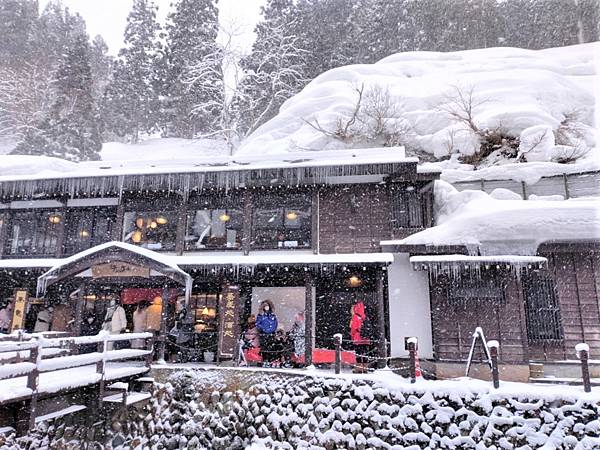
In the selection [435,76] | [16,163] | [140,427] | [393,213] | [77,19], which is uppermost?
[77,19]

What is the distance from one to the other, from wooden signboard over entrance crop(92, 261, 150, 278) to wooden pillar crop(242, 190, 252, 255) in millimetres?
3236

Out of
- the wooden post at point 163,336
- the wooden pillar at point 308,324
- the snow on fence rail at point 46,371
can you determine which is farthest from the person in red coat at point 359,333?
the snow on fence rail at point 46,371

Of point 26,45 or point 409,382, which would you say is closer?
point 409,382

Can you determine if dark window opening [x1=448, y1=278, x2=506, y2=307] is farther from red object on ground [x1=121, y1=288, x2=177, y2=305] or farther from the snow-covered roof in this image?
red object on ground [x1=121, y1=288, x2=177, y2=305]

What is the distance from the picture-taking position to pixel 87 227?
1593cm

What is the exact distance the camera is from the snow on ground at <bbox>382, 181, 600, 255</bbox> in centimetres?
1176

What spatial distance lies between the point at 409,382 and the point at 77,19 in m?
61.2

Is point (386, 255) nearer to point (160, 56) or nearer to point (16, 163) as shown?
point (16, 163)

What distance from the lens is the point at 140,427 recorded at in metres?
10.3

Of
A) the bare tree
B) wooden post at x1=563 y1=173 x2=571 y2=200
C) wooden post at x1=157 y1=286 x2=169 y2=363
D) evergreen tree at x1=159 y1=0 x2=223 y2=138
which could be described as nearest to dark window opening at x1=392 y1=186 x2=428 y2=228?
wooden post at x1=563 y1=173 x2=571 y2=200

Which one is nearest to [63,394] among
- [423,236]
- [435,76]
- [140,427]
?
[140,427]

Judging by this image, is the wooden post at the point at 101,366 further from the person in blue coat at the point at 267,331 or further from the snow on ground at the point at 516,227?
the snow on ground at the point at 516,227

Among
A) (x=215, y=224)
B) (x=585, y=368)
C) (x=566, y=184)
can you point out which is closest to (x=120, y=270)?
(x=215, y=224)

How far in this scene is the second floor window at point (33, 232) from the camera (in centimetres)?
1619
